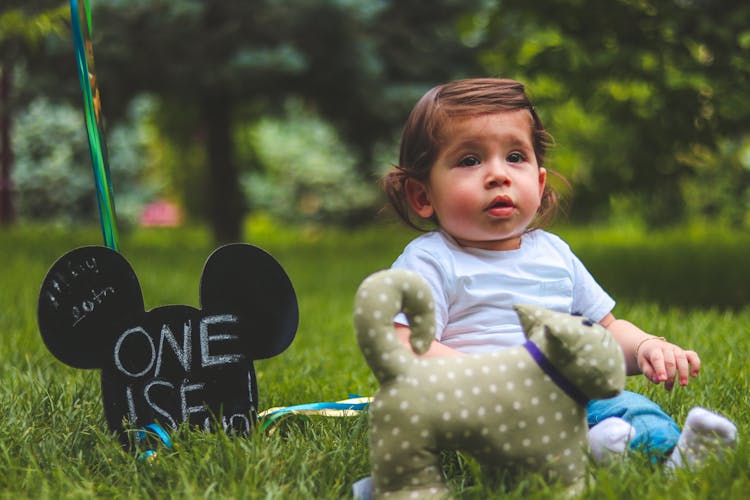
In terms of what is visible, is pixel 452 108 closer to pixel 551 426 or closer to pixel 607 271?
pixel 551 426

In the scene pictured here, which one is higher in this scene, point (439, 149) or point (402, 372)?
point (439, 149)

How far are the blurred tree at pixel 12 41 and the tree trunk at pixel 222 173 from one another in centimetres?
164

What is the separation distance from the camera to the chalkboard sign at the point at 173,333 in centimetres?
170

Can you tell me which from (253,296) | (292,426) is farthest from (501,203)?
(292,426)

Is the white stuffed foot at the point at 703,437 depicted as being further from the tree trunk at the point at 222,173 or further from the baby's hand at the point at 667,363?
the tree trunk at the point at 222,173

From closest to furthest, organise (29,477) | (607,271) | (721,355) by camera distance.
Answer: (29,477), (721,355), (607,271)

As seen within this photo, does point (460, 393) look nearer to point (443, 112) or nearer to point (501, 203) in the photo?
point (501, 203)

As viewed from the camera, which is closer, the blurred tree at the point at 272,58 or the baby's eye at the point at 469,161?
the baby's eye at the point at 469,161

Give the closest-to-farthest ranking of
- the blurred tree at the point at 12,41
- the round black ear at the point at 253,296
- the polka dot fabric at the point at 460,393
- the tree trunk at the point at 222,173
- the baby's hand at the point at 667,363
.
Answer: the polka dot fabric at the point at 460,393 → the baby's hand at the point at 667,363 → the round black ear at the point at 253,296 → the blurred tree at the point at 12,41 → the tree trunk at the point at 222,173

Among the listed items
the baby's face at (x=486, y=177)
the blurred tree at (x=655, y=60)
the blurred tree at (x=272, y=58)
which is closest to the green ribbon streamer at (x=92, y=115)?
the baby's face at (x=486, y=177)

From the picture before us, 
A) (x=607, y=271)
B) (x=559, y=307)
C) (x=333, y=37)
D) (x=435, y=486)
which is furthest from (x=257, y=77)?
(x=435, y=486)

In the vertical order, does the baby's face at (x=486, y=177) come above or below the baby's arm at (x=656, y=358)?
above

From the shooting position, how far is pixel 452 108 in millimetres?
1696

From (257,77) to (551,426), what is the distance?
5011 millimetres
